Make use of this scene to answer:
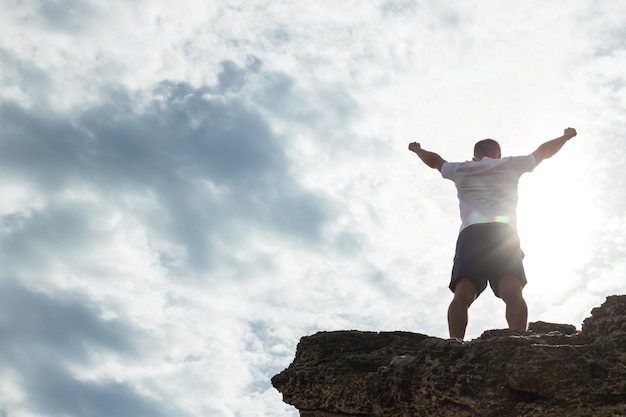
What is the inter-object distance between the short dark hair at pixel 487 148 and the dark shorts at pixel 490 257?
1186 millimetres

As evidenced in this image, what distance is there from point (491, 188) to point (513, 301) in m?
1.54

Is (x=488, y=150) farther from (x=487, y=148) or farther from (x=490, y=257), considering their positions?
(x=490, y=257)

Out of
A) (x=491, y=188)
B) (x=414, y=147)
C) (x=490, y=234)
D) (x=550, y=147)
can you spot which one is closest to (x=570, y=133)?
(x=550, y=147)

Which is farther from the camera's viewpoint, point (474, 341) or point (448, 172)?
point (448, 172)

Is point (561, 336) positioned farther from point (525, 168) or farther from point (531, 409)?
point (525, 168)

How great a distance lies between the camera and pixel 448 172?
360 inches

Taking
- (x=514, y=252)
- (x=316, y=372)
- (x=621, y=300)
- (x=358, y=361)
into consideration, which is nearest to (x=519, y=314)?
(x=514, y=252)

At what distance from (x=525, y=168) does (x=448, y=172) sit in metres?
1.02

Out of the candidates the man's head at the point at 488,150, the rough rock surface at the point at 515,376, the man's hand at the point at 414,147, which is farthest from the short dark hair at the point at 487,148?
the rough rock surface at the point at 515,376

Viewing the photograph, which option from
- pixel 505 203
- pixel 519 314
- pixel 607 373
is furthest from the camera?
pixel 505 203

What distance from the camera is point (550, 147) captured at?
9.02 metres

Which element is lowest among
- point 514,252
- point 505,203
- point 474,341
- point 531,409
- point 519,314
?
point 531,409

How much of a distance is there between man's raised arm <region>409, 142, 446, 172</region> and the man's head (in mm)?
507

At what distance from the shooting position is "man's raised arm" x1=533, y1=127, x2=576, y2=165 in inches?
353
